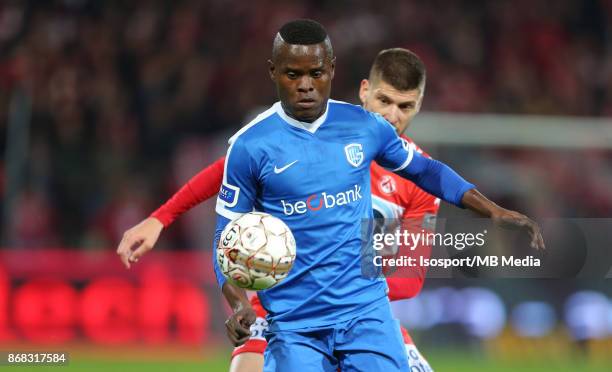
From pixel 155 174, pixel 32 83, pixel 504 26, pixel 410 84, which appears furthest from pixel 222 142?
pixel 410 84

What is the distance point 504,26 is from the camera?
1588cm

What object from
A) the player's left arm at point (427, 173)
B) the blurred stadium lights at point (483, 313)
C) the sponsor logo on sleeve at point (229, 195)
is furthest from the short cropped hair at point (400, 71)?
the blurred stadium lights at point (483, 313)

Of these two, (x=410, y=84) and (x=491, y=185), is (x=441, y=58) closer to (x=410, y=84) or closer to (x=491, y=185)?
(x=491, y=185)

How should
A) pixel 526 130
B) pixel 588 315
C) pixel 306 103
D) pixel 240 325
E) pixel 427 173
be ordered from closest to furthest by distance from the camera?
pixel 240 325 → pixel 306 103 → pixel 427 173 → pixel 588 315 → pixel 526 130

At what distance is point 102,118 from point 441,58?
5.00m

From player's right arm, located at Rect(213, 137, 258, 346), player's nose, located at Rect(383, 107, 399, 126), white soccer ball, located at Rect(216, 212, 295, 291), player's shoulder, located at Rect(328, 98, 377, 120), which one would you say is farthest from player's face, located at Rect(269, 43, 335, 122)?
player's nose, located at Rect(383, 107, 399, 126)

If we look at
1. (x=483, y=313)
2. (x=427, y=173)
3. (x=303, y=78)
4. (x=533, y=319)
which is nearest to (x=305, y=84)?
(x=303, y=78)

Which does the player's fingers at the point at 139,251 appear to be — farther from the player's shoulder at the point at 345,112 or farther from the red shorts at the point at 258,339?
the player's shoulder at the point at 345,112

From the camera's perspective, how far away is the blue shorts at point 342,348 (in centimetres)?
457

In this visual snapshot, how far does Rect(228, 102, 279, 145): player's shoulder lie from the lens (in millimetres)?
4633

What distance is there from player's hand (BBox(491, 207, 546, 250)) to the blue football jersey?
0.63 m

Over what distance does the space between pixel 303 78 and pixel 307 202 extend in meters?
0.53

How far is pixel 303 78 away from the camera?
4.61 meters
